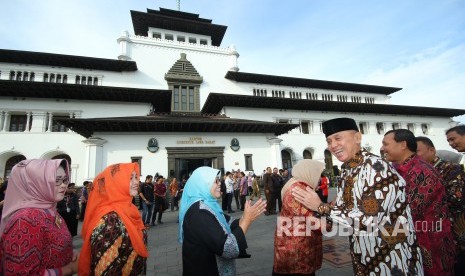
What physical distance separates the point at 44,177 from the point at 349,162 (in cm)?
270

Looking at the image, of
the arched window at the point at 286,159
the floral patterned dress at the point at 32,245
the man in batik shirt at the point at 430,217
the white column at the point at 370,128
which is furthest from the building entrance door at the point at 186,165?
the white column at the point at 370,128

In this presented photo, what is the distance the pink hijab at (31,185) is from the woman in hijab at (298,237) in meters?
2.25

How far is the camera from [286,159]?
22.6m

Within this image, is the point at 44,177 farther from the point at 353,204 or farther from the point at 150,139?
the point at 150,139

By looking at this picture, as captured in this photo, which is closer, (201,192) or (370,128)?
(201,192)

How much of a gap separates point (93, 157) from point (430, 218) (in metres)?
16.7

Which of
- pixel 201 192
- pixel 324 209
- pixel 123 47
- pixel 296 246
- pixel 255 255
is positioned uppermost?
pixel 123 47

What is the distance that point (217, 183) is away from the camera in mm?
2504

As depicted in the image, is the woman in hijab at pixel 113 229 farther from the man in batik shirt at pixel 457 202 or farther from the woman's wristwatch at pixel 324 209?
the man in batik shirt at pixel 457 202

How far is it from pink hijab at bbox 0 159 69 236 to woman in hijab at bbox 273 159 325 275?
2250 millimetres

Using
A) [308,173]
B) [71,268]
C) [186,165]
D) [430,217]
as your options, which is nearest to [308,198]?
[308,173]

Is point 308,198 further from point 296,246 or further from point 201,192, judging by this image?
point 201,192

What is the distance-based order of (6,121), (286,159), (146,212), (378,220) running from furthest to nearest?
1. (286,159)
2. (6,121)
3. (146,212)
4. (378,220)

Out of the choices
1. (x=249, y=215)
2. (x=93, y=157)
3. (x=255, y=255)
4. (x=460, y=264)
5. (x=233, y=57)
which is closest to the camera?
(x=249, y=215)
